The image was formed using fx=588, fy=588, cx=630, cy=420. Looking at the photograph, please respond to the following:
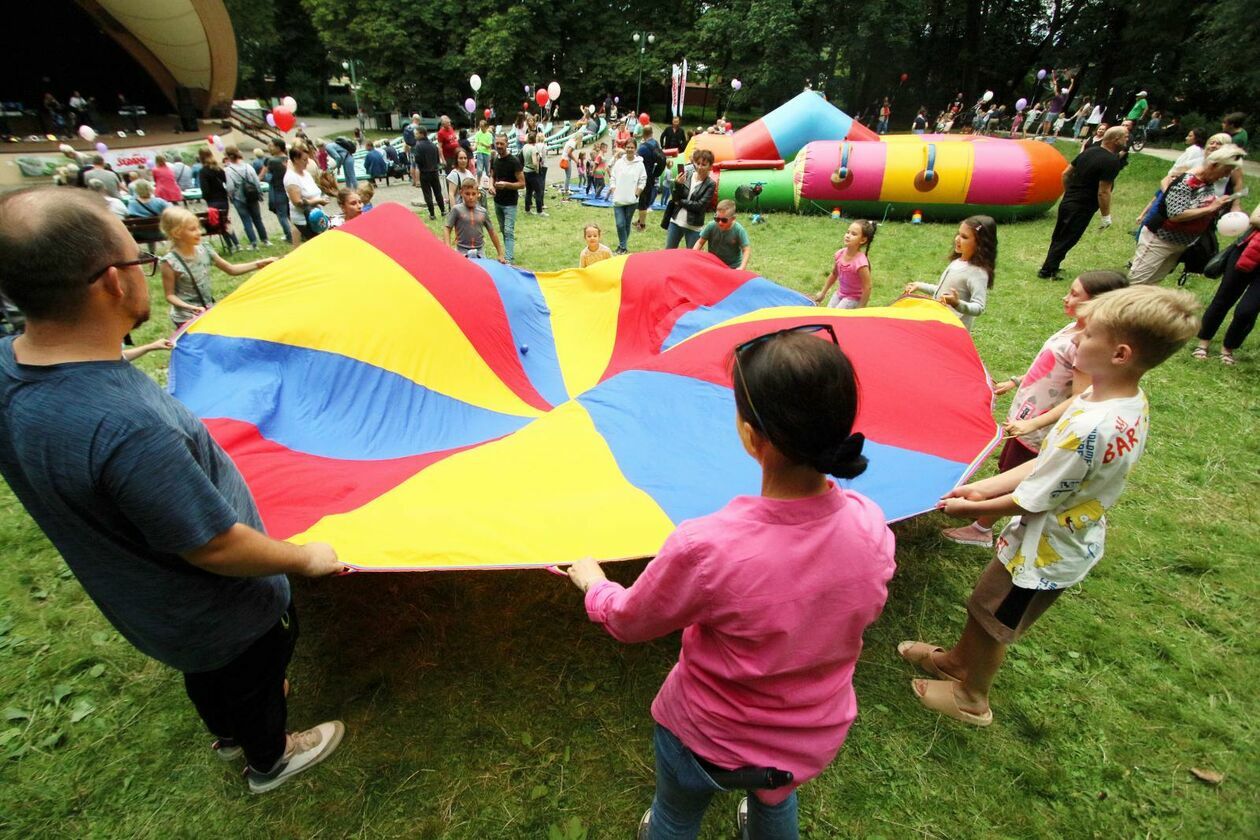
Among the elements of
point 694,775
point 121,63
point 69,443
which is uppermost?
point 121,63

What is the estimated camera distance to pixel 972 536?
313 cm

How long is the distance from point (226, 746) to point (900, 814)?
7.56 feet

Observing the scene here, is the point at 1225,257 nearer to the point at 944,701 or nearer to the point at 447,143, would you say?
the point at 944,701

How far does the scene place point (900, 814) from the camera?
1.95 metres

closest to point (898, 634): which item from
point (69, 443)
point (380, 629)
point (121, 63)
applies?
point (380, 629)

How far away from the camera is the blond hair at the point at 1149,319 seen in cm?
148

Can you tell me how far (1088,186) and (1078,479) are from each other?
659 centimetres

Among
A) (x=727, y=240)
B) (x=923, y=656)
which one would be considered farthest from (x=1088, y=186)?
(x=923, y=656)

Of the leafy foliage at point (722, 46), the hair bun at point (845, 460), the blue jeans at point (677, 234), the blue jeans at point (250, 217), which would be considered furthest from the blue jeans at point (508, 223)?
the leafy foliage at point (722, 46)

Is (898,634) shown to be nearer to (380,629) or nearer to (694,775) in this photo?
(694,775)

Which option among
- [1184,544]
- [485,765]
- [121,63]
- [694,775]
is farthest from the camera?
[121,63]

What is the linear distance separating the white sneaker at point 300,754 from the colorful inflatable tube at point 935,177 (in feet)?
30.3

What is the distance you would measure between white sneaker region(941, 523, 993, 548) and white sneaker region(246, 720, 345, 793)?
9.84ft

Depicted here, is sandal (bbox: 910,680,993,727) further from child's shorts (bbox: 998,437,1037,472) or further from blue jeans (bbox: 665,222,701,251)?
blue jeans (bbox: 665,222,701,251)
